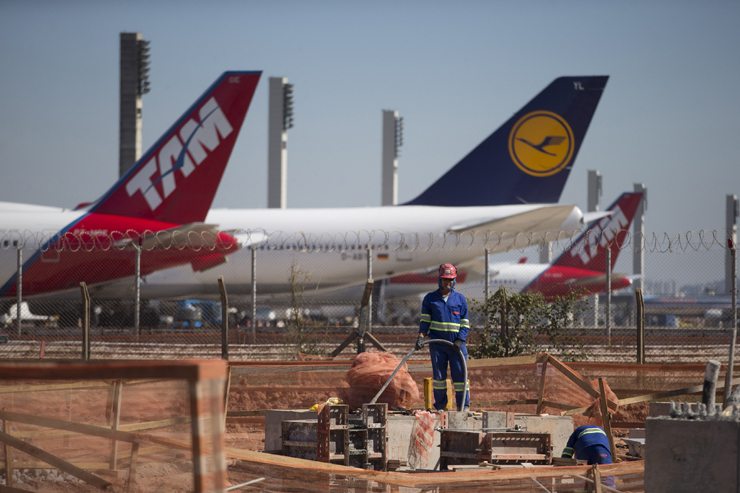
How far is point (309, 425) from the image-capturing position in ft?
20.7

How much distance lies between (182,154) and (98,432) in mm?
19602

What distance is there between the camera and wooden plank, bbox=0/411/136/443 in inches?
114

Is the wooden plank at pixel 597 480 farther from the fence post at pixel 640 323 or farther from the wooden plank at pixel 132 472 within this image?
the fence post at pixel 640 323

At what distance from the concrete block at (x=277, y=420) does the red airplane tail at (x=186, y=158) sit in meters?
15.6

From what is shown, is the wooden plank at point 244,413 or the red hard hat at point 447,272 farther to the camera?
the wooden plank at point 244,413

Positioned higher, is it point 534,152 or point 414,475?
point 534,152

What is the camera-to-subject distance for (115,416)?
10.1 feet

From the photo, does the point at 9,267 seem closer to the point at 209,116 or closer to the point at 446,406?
the point at 209,116

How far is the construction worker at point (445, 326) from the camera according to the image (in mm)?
8312

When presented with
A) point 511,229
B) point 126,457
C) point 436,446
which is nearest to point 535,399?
point 436,446

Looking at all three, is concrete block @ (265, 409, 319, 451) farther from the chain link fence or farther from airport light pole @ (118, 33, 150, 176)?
airport light pole @ (118, 33, 150, 176)

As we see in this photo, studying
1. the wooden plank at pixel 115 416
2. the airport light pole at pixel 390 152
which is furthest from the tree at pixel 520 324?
the airport light pole at pixel 390 152

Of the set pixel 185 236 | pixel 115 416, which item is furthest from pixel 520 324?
pixel 185 236

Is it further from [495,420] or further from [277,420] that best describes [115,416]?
[495,420]
